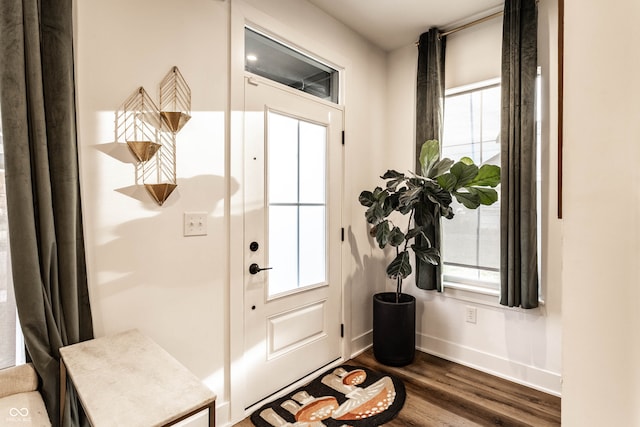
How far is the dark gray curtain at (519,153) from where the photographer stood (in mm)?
2293

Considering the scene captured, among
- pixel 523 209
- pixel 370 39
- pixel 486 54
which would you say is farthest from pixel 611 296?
pixel 370 39

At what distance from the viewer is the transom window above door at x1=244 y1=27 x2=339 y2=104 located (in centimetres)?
214

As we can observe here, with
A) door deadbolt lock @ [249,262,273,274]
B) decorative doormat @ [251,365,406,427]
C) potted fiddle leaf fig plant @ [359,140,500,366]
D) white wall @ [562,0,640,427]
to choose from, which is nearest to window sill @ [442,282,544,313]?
potted fiddle leaf fig plant @ [359,140,500,366]

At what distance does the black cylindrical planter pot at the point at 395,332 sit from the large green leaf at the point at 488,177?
1075mm

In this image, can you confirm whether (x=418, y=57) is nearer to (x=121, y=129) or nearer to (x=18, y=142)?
(x=121, y=129)

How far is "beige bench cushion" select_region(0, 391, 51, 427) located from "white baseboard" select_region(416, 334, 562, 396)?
2.66m

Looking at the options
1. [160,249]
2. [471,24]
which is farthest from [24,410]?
[471,24]

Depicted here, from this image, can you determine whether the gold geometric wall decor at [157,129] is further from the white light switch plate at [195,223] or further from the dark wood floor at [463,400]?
the dark wood floor at [463,400]

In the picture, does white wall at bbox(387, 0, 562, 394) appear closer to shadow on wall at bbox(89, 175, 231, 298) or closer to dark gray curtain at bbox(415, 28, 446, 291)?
dark gray curtain at bbox(415, 28, 446, 291)

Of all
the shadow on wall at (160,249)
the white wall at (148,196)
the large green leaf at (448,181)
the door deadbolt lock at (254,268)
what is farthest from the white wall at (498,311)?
the shadow on wall at (160,249)

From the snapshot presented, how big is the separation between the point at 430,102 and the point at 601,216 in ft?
8.87

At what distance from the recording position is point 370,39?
298 centimetres

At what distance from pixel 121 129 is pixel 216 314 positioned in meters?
1.09

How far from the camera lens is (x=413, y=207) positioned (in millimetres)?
2561
